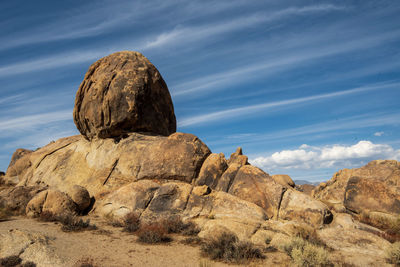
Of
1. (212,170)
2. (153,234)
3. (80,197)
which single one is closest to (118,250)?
(153,234)

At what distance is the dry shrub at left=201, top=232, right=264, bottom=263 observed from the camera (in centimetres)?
991

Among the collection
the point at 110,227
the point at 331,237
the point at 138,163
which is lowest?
the point at 331,237

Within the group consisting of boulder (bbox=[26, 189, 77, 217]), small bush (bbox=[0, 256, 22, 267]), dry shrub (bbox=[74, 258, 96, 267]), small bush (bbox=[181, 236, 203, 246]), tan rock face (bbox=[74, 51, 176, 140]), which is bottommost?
small bush (bbox=[181, 236, 203, 246])

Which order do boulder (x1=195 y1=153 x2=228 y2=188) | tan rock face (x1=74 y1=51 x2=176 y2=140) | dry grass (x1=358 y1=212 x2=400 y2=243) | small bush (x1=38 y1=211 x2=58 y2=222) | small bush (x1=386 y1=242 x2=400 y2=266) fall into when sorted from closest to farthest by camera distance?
small bush (x1=386 y1=242 x2=400 y2=266) → dry grass (x1=358 y1=212 x2=400 y2=243) → small bush (x1=38 y1=211 x2=58 y2=222) → boulder (x1=195 y1=153 x2=228 y2=188) → tan rock face (x1=74 y1=51 x2=176 y2=140)

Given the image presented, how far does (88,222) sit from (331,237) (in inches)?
413

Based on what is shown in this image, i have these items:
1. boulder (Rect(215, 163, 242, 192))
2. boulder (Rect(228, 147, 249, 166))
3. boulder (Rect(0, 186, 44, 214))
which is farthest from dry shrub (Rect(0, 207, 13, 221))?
boulder (Rect(228, 147, 249, 166))

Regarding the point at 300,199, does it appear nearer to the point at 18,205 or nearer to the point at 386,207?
the point at 386,207

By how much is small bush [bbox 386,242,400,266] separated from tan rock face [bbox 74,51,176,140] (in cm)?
1445

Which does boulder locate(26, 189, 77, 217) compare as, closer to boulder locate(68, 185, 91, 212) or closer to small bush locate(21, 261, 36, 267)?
boulder locate(68, 185, 91, 212)

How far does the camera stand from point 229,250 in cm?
1010

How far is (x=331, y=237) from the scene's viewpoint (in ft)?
39.6

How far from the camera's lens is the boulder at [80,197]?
49.2 ft

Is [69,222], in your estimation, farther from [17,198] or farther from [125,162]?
[17,198]

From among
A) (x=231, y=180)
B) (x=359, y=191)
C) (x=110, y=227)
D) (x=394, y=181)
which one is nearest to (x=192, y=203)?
(x=231, y=180)
